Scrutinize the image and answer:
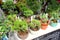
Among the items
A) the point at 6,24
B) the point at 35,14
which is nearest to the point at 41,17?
the point at 35,14

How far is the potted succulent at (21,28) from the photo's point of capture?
6.66 feet

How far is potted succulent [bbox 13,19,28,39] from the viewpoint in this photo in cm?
203

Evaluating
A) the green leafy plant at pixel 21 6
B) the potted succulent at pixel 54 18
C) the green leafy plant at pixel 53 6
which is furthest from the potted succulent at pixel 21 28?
the green leafy plant at pixel 53 6

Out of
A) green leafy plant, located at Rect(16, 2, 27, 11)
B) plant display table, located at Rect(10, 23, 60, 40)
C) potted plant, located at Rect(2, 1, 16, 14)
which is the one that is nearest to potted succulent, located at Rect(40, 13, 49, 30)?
plant display table, located at Rect(10, 23, 60, 40)

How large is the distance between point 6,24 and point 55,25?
0.77 meters

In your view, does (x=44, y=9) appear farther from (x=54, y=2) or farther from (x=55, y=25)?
(x=55, y=25)

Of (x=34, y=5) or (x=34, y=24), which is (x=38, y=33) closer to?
(x=34, y=24)

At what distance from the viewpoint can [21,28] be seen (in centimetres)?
204

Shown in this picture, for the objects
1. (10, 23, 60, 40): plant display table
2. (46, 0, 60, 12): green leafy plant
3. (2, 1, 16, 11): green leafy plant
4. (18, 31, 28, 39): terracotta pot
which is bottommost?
(10, 23, 60, 40): plant display table

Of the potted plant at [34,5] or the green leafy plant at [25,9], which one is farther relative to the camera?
the potted plant at [34,5]

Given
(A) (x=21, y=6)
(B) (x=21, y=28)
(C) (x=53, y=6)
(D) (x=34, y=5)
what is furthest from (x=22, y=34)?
(C) (x=53, y=6)

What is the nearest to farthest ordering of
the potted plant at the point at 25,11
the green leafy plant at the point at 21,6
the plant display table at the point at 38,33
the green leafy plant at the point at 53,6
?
the plant display table at the point at 38,33, the potted plant at the point at 25,11, the green leafy plant at the point at 21,6, the green leafy plant at the point at 53,6

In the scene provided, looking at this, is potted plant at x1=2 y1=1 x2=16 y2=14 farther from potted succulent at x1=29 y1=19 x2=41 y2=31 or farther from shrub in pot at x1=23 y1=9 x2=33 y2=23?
potted succulent at x1=29 y1=19 x2=41 y2=31

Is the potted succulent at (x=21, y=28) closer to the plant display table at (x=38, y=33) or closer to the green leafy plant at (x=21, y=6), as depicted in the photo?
the plant display table at (x=38, y=33)
